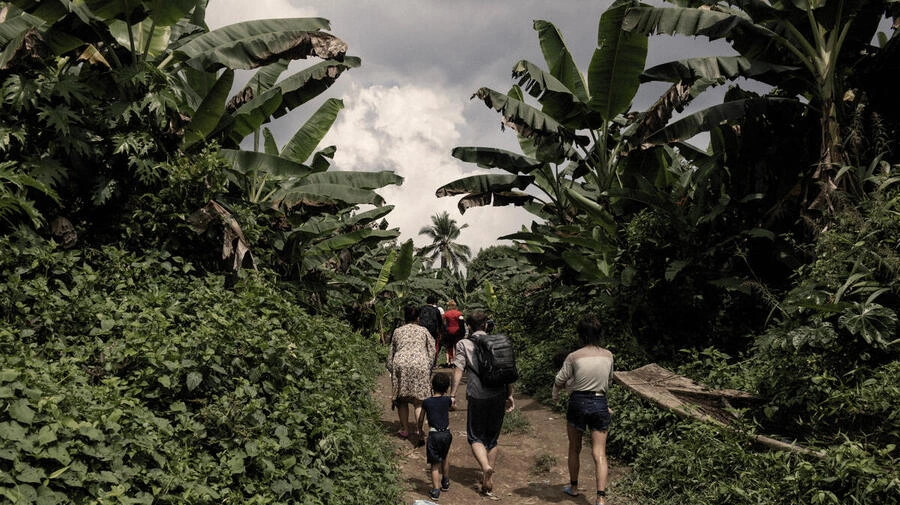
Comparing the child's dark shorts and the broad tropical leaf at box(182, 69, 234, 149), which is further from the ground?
the broad tropical leaf at box(182, 69, 234, 149)

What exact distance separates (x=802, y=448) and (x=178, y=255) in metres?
7.20

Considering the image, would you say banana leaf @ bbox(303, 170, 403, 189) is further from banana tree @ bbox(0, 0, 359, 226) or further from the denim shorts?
the denim shorts

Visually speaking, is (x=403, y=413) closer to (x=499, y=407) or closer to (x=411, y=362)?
(x=411, y=362)

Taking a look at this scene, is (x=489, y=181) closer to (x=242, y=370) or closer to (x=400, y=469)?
(x=400, y=469)

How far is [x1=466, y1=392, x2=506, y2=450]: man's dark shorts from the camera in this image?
6.07m

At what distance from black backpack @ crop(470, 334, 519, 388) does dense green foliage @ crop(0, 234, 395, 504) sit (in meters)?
1.31

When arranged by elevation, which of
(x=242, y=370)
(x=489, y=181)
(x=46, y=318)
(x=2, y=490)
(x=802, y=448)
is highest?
(x=489, y=181)

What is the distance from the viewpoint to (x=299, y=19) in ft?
28.8

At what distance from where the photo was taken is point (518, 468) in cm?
729

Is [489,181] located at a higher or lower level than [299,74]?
lower

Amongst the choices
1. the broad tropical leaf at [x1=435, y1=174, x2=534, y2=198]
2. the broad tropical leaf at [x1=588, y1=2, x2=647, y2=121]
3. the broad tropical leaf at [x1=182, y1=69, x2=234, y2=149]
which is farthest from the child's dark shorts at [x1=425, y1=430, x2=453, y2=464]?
the broad tropical leaf at [x1=435, y1=174, x2=534, y2=198]

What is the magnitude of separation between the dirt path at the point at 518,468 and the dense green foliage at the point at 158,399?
25.1 inches

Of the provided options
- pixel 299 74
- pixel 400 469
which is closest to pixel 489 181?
pixel 299 74

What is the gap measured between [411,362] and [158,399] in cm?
344
